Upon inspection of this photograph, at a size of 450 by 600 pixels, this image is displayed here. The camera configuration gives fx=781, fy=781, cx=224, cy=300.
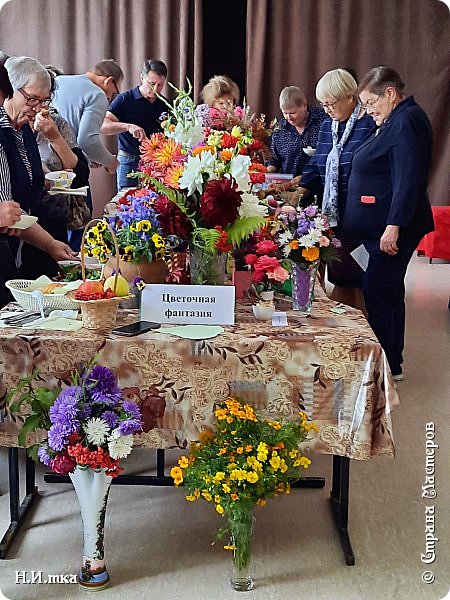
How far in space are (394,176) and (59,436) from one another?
1.98 m

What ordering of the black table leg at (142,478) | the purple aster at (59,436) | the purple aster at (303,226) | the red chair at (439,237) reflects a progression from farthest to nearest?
the red chair at (439,237) → the black table leg at (142,478) → the purple aster at (303,226) → the purple aster at (59,436)

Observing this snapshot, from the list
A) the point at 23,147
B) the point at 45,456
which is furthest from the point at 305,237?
the point at 23,147

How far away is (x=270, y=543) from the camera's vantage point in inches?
85.4

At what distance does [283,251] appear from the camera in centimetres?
224

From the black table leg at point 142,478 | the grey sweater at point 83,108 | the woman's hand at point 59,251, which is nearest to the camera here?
the black table leg at point 142,478

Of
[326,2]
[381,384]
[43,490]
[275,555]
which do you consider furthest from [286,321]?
[326,2]

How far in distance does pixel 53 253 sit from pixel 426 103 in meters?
5.59

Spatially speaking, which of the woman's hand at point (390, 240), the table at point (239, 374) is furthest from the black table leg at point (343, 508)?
the woman's hand at point (390, 240)

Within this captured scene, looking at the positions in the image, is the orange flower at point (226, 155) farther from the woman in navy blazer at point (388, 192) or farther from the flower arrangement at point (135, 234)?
the woman in navy blazer at point (388, 192)

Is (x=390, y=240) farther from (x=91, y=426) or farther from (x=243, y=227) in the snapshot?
(x=91, y=426)

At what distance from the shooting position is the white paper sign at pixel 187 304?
2.05 m

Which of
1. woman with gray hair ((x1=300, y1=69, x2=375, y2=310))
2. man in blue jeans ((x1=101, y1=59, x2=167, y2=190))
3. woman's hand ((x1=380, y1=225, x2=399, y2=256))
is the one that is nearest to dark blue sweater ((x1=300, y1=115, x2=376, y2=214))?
woman with gray hair ((x1=300, y1=69, x2=375, y2=310))

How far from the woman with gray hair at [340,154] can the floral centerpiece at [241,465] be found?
1.49 meters

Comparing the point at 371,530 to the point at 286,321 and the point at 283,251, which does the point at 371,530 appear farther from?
the point at 283,251
